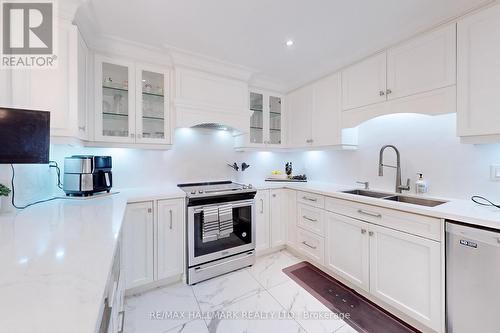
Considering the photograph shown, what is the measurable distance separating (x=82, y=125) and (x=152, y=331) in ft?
5.64

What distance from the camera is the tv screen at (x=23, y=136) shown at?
4.02 ft

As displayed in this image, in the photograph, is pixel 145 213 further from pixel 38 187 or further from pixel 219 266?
pixel 219 266

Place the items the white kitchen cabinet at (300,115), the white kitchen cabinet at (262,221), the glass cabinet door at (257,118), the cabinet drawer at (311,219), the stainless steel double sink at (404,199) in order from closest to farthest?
the stainless steel double sink at (404,199), the cabinet drawer at (311,219), the white kitchen cabinet at (262,221), the white kitchen cabinet at (300,115), the glass cabinet door at (257,118)

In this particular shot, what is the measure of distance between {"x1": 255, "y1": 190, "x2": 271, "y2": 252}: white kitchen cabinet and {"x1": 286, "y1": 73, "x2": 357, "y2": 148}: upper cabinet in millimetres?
949

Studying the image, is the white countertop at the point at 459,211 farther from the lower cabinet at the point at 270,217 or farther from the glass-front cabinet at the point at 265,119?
the glass-front cabinet at the point at 265,119

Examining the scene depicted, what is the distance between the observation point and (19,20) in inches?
55.1

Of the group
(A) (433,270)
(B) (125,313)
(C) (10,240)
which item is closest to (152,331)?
(B) (125,313)

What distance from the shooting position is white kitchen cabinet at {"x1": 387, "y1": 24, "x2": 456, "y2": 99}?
1560mm

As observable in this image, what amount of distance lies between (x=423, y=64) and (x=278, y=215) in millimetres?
2068

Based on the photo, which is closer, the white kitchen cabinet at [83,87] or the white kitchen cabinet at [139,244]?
the white kitchen cabinet at [83,87]

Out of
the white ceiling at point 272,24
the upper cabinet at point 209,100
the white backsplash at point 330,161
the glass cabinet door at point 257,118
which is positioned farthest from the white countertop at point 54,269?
the glass cabinet door at point 257,118

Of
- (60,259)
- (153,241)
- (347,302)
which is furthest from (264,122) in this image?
(60,259)

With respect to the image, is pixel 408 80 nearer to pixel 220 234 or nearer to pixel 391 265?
pixel 391 265

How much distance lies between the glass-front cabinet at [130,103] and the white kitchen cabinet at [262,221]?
4.15 feet
